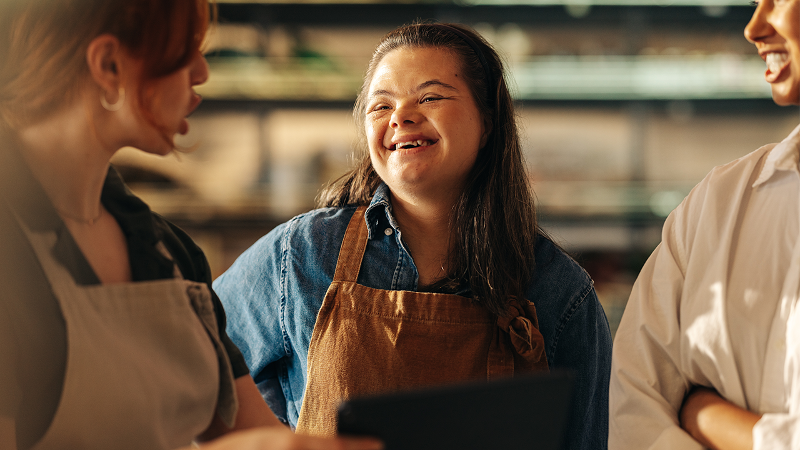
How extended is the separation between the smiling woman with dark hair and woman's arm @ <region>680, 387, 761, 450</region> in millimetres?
344

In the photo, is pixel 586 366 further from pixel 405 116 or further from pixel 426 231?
pixel 405 116

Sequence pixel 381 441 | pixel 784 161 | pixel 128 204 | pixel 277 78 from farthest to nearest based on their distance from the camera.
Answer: pixel 277 78
pixel 784 161
pixel 128 204
pixel 381 441

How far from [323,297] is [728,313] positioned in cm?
75

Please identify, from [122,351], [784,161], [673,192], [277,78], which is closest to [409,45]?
[784,161]

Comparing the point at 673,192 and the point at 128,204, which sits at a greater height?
the point at 128,204

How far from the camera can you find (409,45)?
4.54 feet

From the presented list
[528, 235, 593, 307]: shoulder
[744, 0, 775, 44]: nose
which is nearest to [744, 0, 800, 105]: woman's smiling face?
[744, 0, 775, 44]: nose

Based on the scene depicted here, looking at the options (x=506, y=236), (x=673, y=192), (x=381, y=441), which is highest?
(x=381, y=441)

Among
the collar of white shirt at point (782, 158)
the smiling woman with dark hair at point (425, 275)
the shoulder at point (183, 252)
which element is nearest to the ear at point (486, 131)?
the smiling woman with dark hair at point (425, 275)

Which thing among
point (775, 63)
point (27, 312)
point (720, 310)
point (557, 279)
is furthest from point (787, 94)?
point (27, 312)

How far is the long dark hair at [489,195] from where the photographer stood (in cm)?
132

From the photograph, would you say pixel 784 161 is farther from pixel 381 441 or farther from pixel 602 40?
pixel 602 40

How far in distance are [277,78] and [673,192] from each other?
1937 millimetres

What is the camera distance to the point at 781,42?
34.8 inches
